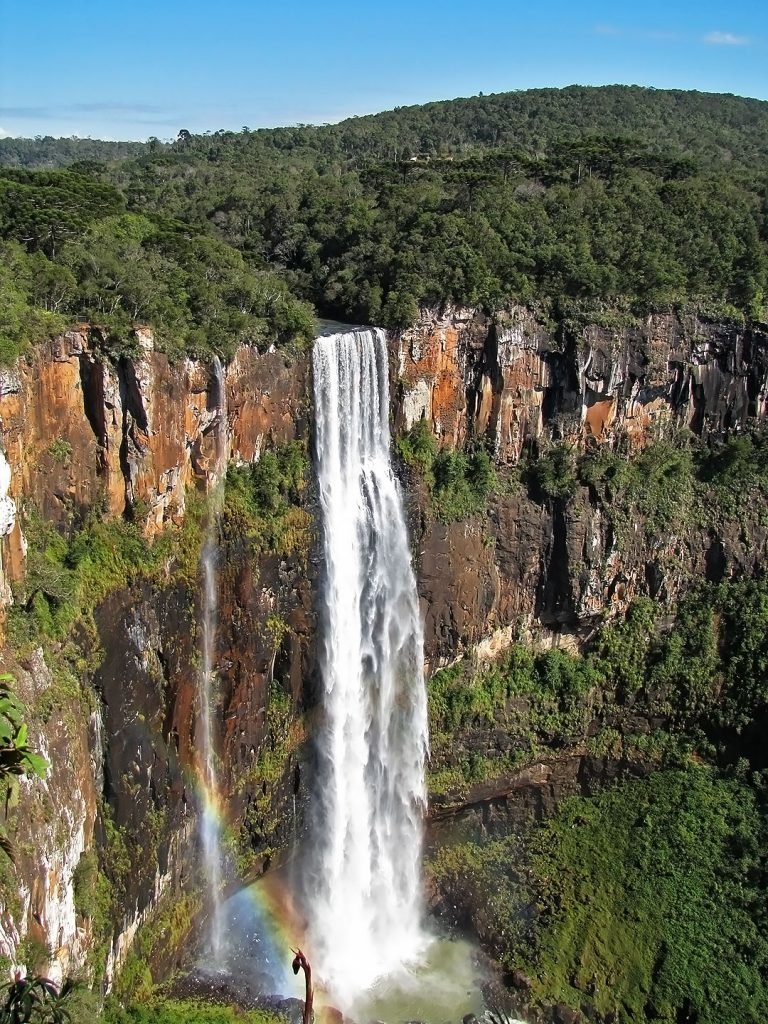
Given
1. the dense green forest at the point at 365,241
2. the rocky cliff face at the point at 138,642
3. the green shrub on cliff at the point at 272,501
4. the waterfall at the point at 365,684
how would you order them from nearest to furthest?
the rocky cliff face at the point at 138,642
the dense green forest at the point at 365,241
the green shrub on cliff at the point at 272,501
the waterfall at the point at 365,684

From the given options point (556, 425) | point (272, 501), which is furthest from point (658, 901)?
point (272, 501)

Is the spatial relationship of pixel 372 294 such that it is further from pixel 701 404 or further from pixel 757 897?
pixel 757 897

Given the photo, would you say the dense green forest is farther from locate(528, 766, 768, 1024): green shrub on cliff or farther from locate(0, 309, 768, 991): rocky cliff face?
locate(528, 766, 768, 1024): green shrub on cliff

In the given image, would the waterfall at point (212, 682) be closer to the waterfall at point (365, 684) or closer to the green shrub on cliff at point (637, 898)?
the waterfall at point (365, 684)

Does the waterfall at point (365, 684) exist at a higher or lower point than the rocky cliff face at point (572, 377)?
lower

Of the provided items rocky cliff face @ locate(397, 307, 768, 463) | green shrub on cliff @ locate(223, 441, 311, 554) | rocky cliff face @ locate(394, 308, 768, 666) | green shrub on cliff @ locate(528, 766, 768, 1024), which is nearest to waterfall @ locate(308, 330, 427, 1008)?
green shrub on cliff @ locate(223, 441, 311, 554)

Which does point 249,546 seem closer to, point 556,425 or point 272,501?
point 272,501

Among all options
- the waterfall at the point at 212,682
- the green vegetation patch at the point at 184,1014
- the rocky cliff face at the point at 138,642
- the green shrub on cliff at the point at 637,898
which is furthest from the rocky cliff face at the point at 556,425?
the green vegetation patch at the point at 184,1014
